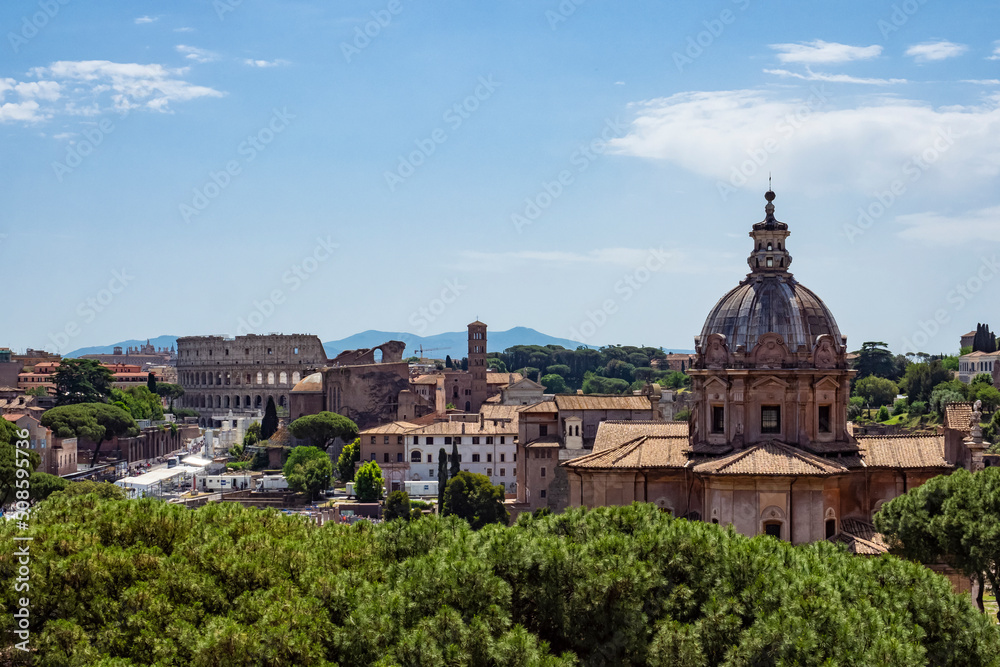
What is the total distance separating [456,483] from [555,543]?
44422 mm

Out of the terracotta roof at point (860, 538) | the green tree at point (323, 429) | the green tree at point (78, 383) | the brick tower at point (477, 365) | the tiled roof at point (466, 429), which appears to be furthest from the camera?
the brick tower at point (477, 365)

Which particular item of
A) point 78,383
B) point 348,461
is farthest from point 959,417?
point 78,383

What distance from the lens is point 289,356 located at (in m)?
126

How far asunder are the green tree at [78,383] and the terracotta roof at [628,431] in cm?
6771

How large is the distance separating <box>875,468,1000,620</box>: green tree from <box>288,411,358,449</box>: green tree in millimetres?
63919

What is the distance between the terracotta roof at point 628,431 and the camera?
98.9ft

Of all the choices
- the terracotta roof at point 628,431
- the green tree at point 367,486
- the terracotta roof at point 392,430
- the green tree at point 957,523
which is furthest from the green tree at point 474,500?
the green tree at point 957,523

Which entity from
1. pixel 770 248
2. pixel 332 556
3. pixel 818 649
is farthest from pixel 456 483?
pixel 818 649

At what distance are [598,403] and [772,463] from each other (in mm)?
33814

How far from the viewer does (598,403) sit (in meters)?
58.1

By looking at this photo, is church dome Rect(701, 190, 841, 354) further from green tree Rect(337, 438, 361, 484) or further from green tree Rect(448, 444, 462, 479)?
green tree Rect(337, 438, 361, 484)

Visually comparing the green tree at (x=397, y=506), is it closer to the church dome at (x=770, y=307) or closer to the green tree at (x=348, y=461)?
the green tree at (x=348, y=461)

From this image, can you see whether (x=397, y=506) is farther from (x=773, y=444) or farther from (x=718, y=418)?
(x=773, y=444)

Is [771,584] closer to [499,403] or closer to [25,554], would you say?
[25,554]
